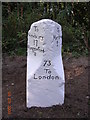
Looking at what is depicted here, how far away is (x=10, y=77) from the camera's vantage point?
527 centimetres

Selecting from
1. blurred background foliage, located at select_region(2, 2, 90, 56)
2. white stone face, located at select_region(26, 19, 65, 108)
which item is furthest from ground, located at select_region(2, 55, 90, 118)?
blurred background foliage, located at select_region(2, 2, 90, 56)

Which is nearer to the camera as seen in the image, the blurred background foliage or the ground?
the ground

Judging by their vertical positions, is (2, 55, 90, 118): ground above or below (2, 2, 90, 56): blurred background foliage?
below

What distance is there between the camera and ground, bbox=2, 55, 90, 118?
3939 millimetres

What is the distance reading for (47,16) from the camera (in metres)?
8.18

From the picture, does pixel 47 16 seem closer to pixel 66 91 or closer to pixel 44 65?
Answer: pixel 66 91

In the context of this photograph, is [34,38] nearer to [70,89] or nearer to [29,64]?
[29,64]

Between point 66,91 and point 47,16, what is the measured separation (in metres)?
3.95

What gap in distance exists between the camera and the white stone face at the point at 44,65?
389 centimetres

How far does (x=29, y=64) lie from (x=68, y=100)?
799 millimetres

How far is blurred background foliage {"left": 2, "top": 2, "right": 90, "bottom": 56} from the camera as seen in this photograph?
23.3ft

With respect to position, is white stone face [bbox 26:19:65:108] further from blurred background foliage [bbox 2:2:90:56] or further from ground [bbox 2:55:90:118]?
blurred background foliage [bbox 2:2:90:56]

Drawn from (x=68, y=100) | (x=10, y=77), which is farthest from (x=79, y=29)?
(x=68, y=100)

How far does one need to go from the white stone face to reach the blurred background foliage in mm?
2581
